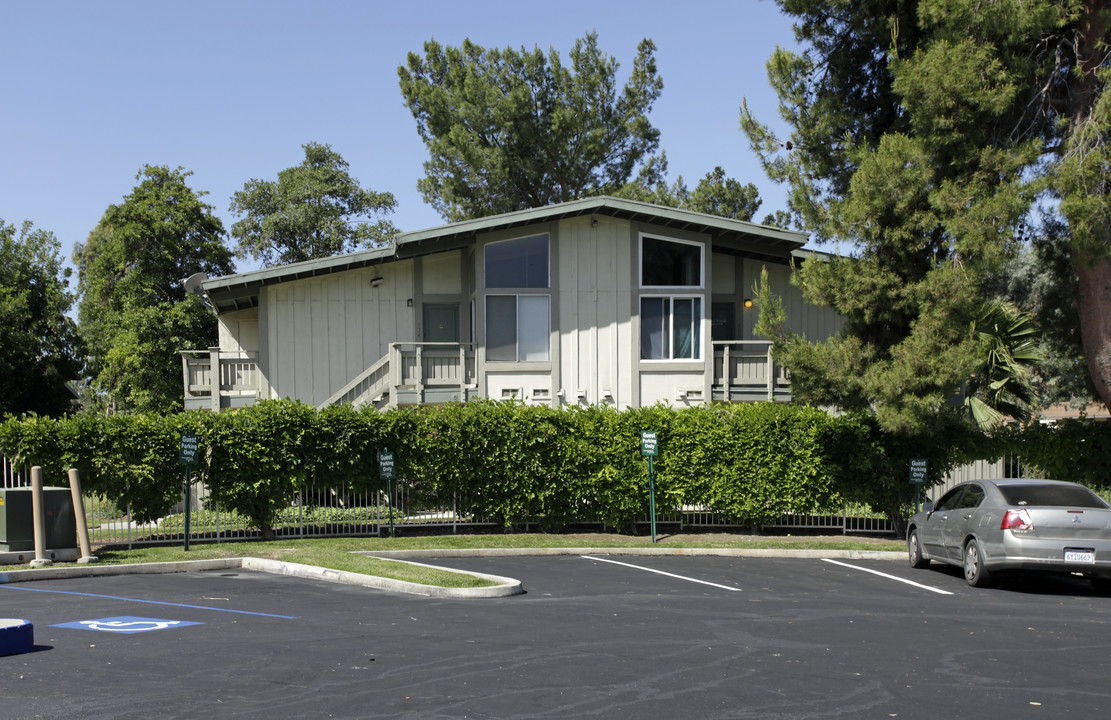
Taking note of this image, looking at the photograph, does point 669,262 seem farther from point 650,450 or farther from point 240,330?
point 240,330

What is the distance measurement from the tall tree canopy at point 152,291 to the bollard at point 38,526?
72.7 ft

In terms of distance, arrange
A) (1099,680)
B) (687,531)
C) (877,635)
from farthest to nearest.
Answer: (687,531)
(877,635)
(1099,680)

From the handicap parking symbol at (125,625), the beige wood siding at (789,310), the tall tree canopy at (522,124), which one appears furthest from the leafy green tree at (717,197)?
the handicap parking symbol at (125,625)

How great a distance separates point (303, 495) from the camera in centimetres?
2019

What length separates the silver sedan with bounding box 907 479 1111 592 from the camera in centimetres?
1287

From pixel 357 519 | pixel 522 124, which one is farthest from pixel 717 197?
pixel 357 519

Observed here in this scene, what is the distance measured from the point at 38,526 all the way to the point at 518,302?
13628 millimetres

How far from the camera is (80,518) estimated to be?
15992mm

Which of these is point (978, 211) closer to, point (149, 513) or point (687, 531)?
point (687, 531)

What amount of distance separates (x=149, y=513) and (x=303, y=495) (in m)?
2.87

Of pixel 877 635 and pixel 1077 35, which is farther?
pixel 1077 35

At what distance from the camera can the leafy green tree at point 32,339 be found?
131ft

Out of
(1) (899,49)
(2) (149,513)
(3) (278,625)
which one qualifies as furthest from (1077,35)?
(2) (149,513)

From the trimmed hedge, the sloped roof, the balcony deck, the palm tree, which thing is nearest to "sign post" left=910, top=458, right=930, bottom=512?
the trimmed hedge
